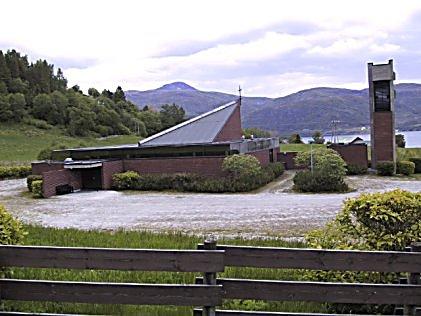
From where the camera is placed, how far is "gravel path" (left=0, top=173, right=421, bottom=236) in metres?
13.4

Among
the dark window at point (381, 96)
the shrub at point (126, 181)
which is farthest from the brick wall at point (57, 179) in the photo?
the dark window at point (381, 96)

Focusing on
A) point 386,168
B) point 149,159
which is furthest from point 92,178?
point 386,168

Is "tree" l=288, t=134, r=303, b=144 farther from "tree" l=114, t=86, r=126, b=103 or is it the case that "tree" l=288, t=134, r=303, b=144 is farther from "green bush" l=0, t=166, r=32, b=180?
"tree" l=114, t=86, r=126, b=103

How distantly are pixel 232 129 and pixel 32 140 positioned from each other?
3535cm

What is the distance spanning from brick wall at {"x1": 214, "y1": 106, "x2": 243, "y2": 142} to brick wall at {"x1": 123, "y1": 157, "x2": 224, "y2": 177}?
3.78 metres

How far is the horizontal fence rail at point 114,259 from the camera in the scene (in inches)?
142

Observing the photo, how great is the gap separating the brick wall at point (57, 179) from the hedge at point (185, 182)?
6.64ft

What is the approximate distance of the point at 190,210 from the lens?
1714 cm

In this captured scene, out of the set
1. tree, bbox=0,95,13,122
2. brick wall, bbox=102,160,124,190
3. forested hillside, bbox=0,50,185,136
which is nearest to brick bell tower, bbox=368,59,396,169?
brick wall, bbox=102,160,124,190

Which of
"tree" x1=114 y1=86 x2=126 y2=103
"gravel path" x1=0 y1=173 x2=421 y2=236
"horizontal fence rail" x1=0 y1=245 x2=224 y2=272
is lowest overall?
"gravel path" x1=0 y1=173 x2=421 y2=236

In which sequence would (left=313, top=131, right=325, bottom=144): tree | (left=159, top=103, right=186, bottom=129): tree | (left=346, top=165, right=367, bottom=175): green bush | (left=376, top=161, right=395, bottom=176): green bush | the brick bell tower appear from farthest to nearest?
(left=159, top=103, right=186, bottom=129): tree
(left=313, top=131, right=325, bottom=144): tree
(left=346, top=165, right=367, bottom=175): green bush
the brick bell tower
(left=376, top=161, right=395, bottom=176): green bush

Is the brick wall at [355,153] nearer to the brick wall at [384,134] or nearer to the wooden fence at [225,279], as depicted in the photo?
the brick wall at [384,134]

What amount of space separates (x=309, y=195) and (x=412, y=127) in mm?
82462

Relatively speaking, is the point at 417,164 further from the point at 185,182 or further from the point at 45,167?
the point at 45,167
